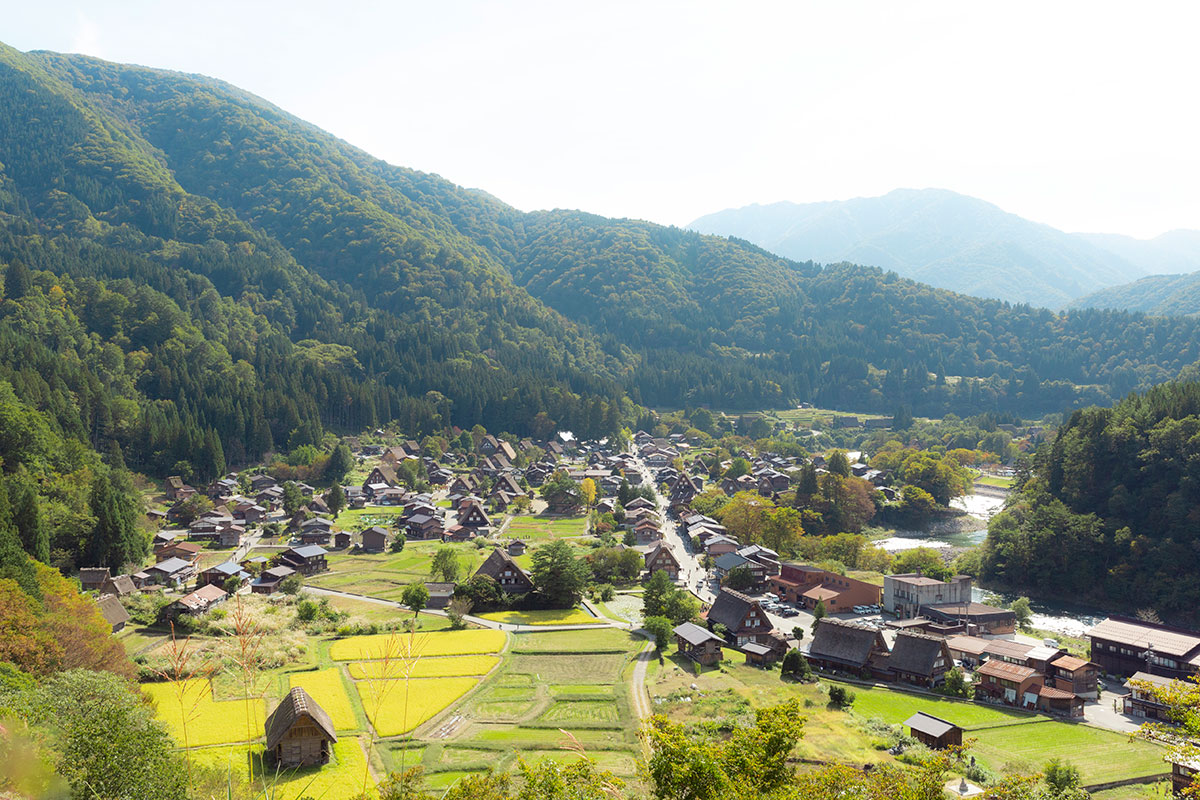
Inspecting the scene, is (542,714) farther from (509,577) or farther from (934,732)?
(509,577)

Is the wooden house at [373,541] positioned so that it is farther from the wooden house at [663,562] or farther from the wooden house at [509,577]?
the wooden house at [663,562]

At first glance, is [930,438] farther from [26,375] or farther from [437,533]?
[26,375]

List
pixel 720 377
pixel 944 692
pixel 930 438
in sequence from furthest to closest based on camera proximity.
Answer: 1. pixel 720 377
2. pixel 930 438
3. pixel 944 692

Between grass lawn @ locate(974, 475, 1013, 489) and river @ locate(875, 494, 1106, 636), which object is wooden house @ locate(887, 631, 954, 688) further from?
grass lawn @ locate(974, 475, 1013, 489)

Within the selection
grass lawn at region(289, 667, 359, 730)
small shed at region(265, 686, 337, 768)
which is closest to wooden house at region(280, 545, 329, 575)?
grass lawn at region(289, 667, 359, 730)

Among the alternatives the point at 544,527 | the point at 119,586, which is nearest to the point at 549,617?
the point at 119,586

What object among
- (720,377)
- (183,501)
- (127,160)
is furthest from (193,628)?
(127,160)

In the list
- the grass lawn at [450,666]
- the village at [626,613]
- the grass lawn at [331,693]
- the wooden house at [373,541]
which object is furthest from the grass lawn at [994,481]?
the grass lawn at [331,693]
